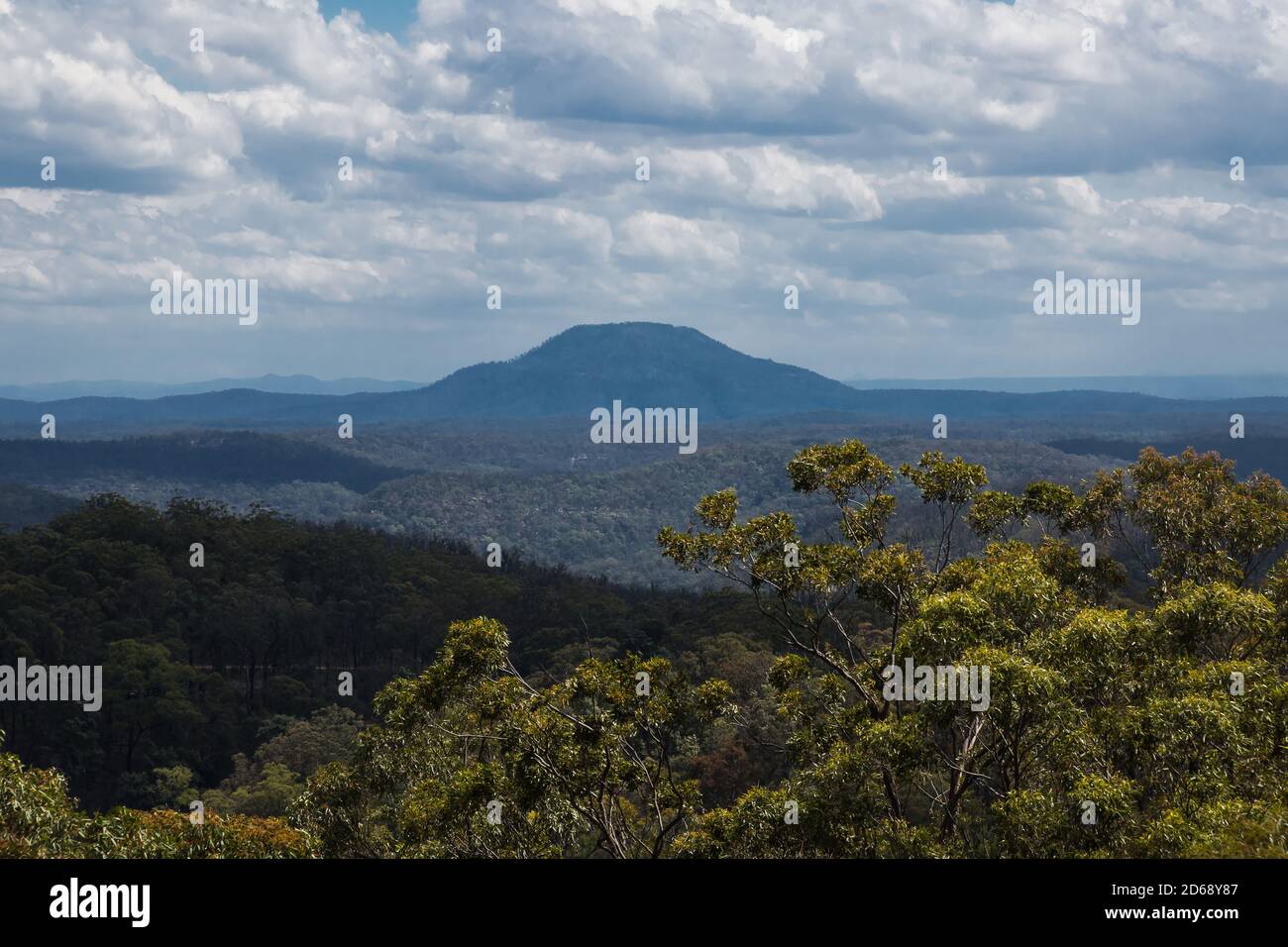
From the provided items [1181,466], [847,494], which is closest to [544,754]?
[847,494]

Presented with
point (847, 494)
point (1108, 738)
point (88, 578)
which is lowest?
point (88, 578)

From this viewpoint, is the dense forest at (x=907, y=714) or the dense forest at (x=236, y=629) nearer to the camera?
the dense forest at (x=907, y=714)

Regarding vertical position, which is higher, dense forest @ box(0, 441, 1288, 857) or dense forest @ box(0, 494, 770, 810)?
dense forest @ box(0, 441, 1288, 857)

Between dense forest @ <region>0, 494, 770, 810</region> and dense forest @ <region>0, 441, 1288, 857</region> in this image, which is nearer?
dense forest @ <region>0, 441, 1288, 857</region>

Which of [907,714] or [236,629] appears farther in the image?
[236,629]

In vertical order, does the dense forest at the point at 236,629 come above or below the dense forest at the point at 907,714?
below

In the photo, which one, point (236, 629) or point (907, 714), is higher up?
point (907, 714)

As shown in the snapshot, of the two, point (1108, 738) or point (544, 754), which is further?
point (544, 754)
